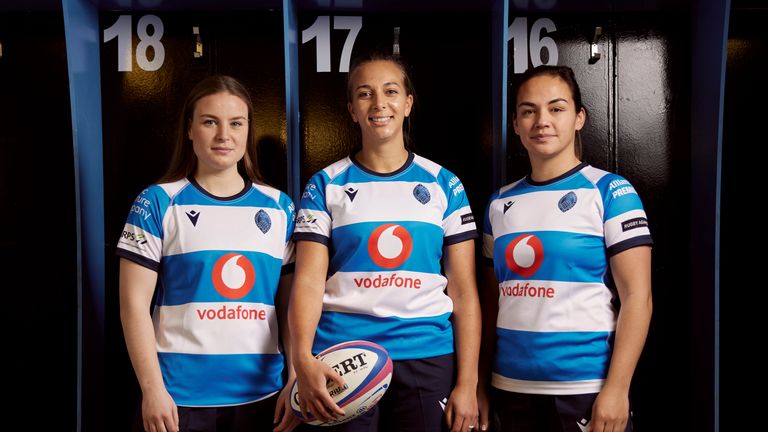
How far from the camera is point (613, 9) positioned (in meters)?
2.27

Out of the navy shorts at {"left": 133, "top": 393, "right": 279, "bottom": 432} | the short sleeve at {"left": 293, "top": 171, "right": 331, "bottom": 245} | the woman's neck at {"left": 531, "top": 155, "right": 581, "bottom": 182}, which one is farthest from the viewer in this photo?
the woman's neck at {"left": 531, "top": 155, "right": 581, "bottom": 182}

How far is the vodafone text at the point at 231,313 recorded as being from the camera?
157 centimetres

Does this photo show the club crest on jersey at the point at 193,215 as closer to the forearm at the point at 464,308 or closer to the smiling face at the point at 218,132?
the smiling face at the point at 218,132

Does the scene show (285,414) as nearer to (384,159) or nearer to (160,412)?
(160,412)

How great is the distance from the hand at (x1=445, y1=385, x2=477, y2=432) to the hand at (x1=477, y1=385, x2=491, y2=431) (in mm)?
118

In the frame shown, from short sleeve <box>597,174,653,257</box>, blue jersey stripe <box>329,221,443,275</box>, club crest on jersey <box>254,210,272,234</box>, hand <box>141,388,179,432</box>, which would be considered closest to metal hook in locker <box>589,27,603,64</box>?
short sleeve <box>597,174,653,257</box>

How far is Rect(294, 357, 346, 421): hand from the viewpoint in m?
1.43

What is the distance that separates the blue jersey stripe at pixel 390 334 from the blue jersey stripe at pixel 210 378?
201 mm

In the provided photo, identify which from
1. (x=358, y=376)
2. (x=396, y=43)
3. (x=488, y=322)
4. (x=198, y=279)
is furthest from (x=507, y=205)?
(x=198, y=279)

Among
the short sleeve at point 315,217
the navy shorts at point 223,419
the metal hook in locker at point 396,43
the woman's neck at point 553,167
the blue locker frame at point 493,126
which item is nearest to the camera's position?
the navy shorts at point 223,419

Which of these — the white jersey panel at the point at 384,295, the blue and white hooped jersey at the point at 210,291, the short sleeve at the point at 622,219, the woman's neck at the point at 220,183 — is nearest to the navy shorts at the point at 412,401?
the white jersey panel at the point at 384,295

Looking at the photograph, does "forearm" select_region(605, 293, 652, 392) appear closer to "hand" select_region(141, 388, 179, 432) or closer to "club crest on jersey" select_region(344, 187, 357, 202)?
"club crest on jersey" select_region(344, 187, 357, 202)

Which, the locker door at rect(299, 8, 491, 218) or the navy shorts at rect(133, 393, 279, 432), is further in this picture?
the locker door at rect(299, 8, 491, 218)

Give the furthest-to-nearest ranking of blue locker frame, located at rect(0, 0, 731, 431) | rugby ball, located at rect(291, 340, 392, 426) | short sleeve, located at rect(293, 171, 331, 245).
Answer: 1. blue locker frame, located at rect(0, 0, 731, 431)
2. short sleeve, located at rect(293, 171, 331, 245)
3. rugby ball, located at rect(291, 340, 392, 426)
